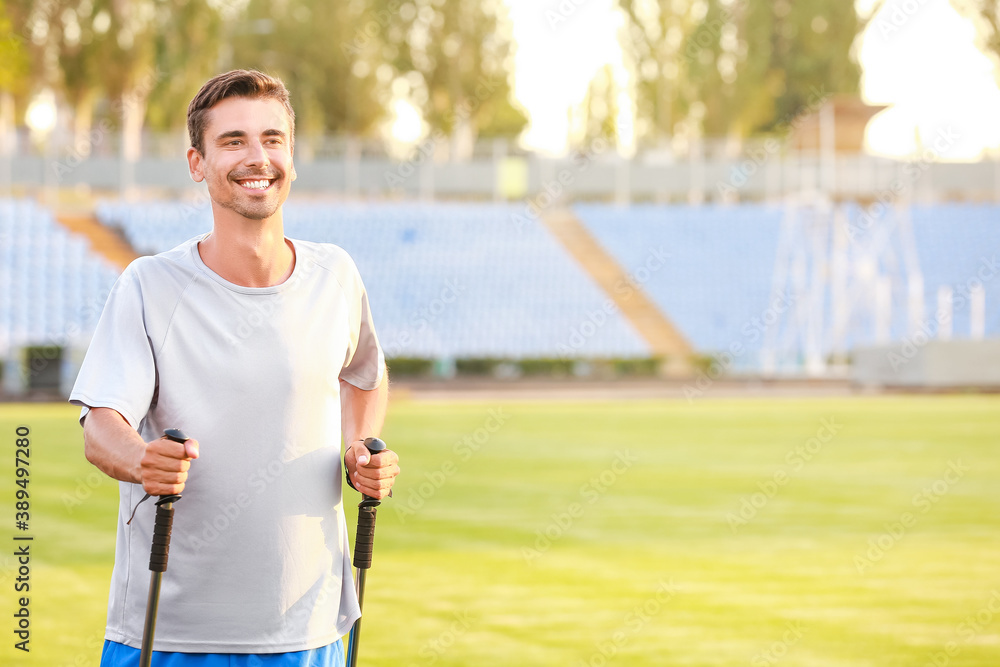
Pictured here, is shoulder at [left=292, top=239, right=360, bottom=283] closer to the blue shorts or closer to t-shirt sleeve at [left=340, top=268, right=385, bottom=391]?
t-shirt sleeve at [left=340, top=268, right=385, bottom=391]

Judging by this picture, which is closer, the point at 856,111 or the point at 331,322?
the point at 331,322

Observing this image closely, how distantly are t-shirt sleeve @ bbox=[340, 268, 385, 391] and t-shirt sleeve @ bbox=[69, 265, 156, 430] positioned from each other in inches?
21.9

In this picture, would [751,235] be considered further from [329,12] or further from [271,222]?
[271,222]

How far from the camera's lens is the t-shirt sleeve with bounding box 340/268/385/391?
330 centimetres

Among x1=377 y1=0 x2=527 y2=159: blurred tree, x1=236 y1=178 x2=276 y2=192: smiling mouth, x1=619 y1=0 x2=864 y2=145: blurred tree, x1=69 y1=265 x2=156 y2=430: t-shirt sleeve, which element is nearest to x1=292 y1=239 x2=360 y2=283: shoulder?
x1=236 y1=178 x2=276 y2=192: smiling mouth

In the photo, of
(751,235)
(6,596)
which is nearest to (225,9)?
(751,235)

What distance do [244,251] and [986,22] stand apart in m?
50.0

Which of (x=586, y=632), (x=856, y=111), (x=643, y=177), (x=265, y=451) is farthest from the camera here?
(x=643, y=177)

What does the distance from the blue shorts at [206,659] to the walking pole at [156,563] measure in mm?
72

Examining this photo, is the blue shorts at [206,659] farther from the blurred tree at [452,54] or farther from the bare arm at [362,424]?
the blurred tree at [452,54]

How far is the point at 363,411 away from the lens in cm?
336

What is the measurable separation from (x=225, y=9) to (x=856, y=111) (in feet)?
80.9

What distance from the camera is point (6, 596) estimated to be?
26.9ft

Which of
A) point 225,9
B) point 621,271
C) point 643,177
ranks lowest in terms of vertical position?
point 621,271
